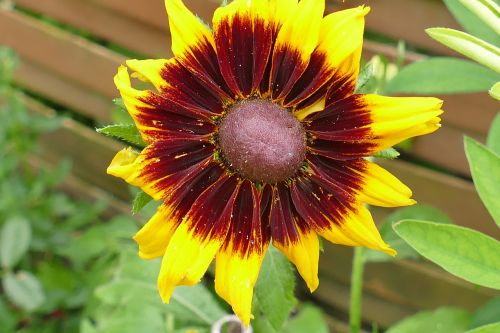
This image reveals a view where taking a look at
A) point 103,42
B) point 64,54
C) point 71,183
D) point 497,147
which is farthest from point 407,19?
point 71,183

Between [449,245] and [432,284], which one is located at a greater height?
[449,245]

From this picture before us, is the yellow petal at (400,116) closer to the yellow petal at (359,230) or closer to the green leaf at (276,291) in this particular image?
the yellow petal at (359,230)

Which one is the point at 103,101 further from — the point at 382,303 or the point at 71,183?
the point at 382,303

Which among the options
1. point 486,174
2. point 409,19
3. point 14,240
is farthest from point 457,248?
point 14,240

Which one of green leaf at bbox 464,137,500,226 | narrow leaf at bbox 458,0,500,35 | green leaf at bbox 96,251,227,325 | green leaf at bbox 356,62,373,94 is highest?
narrow leaf at bbox 458,0,500,35

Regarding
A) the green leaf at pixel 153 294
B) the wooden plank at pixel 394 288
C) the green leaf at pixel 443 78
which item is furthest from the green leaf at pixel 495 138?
the wooden plank at pixel 394 288

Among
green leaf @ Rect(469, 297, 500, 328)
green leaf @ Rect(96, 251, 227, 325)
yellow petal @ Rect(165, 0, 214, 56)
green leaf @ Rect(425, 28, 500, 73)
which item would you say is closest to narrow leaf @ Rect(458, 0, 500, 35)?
green leaf @ Rect(425, 28, 500, 73)

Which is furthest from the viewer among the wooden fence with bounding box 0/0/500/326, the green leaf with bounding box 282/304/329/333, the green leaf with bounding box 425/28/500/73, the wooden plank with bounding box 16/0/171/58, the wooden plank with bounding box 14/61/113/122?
the wooden plank with bounding box 14/61/113/122

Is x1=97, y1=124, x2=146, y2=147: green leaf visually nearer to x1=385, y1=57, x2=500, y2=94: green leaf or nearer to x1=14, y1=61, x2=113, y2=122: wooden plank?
x1=385, y1=57, x2=500, y2=94: green leaf
